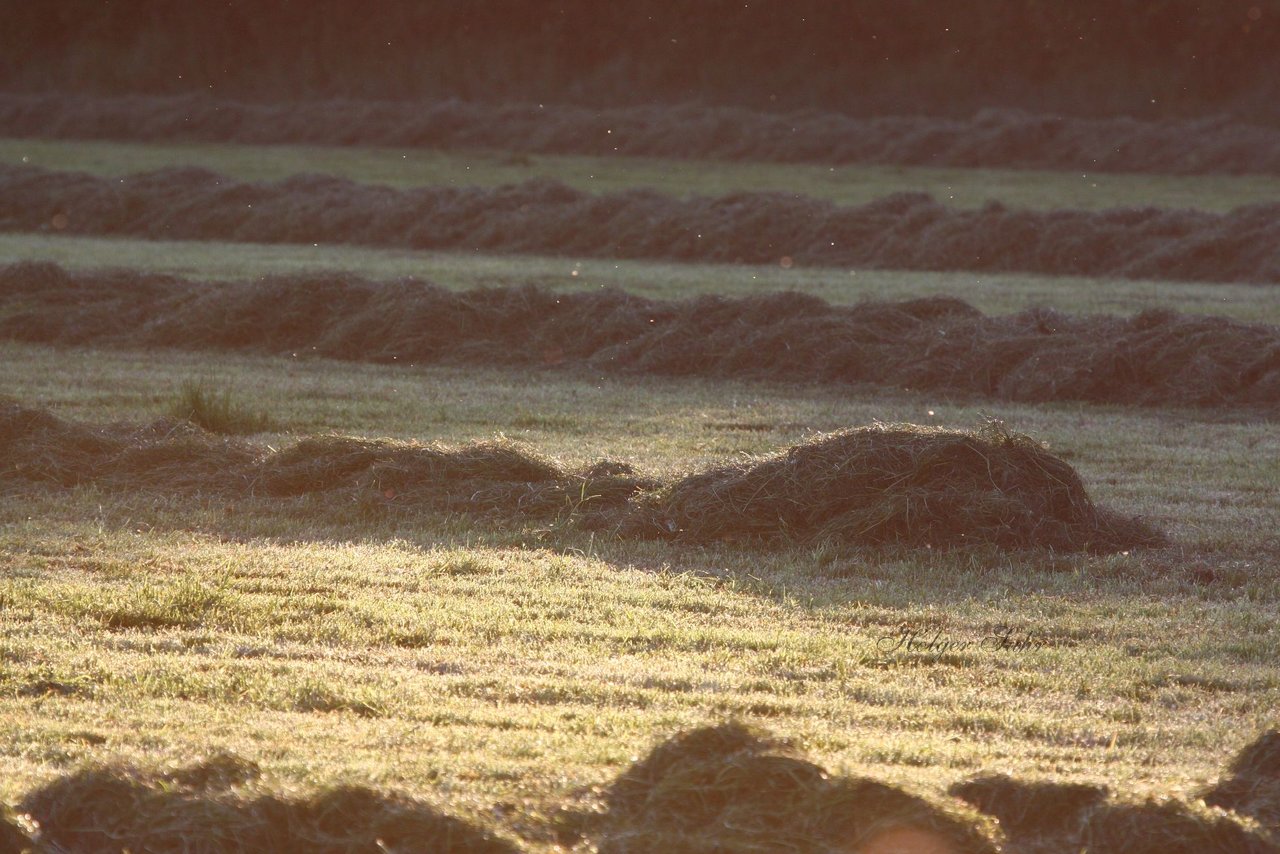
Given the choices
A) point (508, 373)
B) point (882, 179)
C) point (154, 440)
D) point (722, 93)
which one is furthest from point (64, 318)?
point (722, 93)

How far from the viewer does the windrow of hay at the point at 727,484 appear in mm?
9898

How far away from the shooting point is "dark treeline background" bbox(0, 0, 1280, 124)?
47.9 metres

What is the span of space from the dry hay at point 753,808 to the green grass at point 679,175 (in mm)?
29630

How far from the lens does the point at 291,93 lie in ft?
184

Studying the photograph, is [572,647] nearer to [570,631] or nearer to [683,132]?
[570,631]

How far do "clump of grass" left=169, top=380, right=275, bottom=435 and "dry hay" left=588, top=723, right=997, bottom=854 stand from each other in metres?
8.15

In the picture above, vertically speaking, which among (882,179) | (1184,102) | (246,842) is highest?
(1184,102)

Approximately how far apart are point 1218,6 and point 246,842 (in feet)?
155

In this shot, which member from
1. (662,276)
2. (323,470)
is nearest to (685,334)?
(323,470)

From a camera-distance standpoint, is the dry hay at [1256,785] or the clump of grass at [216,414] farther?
the clump of grass at [216,414]

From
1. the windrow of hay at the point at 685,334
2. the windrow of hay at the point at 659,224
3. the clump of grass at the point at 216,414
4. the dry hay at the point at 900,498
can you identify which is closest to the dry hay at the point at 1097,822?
the dry hay at the point at 900,498

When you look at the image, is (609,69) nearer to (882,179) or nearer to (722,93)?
(722,93)

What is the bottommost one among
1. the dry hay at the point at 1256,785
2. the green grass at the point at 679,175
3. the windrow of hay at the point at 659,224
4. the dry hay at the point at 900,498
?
the dry hay at the point at 1256,785

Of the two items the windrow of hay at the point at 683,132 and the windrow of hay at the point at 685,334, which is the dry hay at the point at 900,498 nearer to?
the windrow of hay at the point at 685,334
